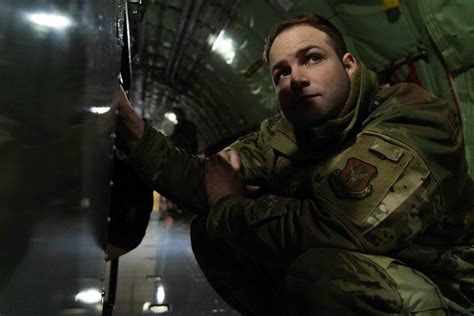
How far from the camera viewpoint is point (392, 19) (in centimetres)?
330

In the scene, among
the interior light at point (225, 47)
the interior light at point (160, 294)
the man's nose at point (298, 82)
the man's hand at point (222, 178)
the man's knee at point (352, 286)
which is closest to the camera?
the man's knee at point (352, 286)

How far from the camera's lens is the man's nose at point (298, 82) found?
1.45 meters

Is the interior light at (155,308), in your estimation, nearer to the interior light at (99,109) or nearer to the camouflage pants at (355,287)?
the camouflage pants at (355,287)

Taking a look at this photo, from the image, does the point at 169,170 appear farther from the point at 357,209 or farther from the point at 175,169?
the point at 357,209

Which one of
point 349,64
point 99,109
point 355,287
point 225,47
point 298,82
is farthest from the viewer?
point 225,47

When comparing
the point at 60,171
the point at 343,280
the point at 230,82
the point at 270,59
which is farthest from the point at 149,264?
the point at 230,82

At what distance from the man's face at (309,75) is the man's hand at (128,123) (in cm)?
52

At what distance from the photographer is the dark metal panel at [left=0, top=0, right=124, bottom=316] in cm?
51

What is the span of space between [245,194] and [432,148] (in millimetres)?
710

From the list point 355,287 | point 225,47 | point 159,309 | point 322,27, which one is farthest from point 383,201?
point 225,47

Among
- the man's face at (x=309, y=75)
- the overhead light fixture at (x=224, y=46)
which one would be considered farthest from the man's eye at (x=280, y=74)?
the overhead light fixture at (x=224, y=46)

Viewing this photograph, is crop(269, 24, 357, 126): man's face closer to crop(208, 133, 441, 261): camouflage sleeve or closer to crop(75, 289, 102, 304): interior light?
crop(208, 133, 441, 261): camouflage sleeve

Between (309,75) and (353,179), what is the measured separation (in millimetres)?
428

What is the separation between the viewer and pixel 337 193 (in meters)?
1.22
